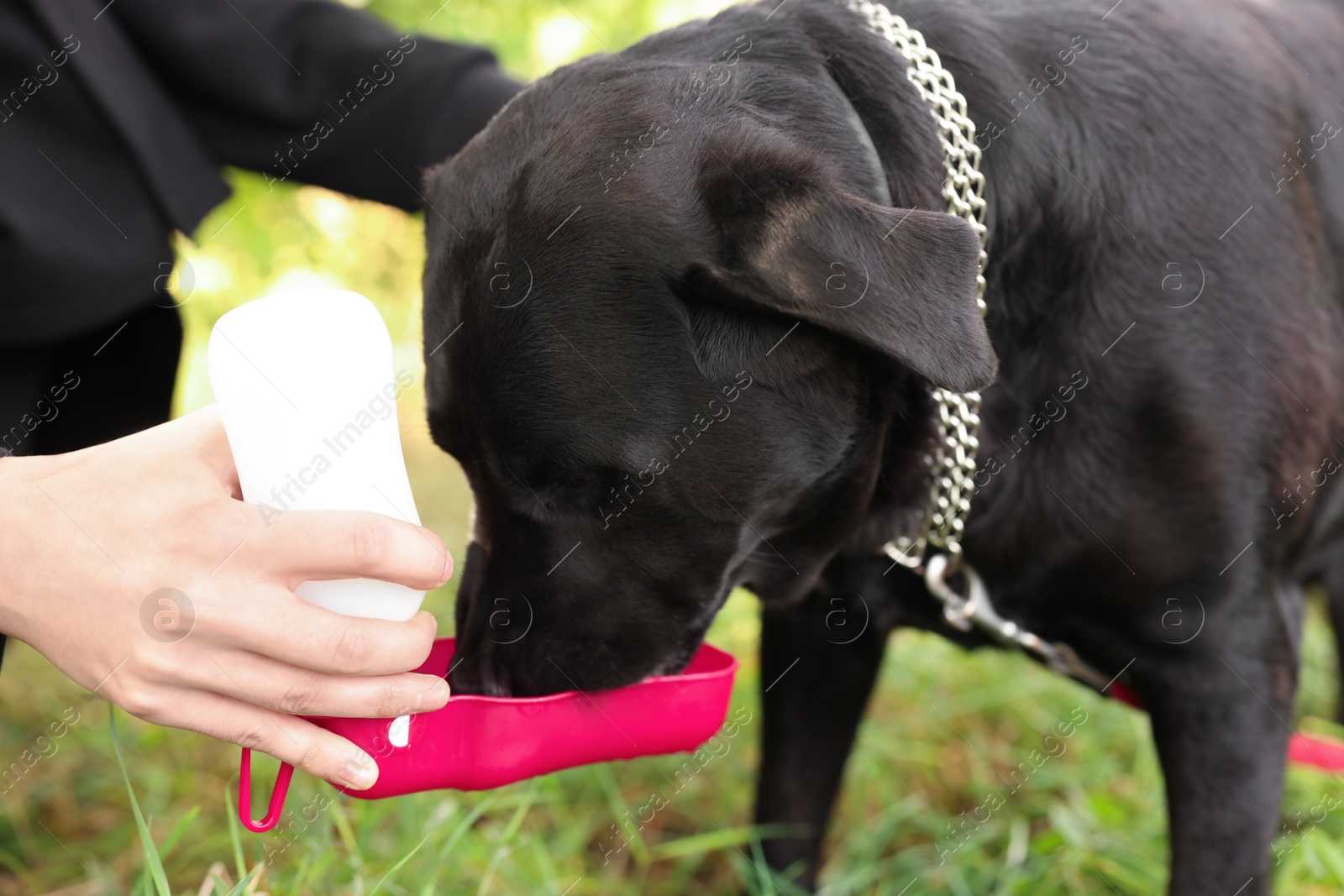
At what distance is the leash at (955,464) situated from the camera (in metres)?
1.60

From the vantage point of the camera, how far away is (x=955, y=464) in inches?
66.4

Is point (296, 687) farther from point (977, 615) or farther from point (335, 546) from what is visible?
point (977, 615)

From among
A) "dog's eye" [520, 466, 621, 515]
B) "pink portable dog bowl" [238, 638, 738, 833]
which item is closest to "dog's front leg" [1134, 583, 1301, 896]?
"pink portable dog bowl" [238, 638, 738, 833]

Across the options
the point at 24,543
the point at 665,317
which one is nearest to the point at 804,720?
the point at 665,317

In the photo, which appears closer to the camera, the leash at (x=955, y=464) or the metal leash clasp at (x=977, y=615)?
the leash at (x=955, y=464)

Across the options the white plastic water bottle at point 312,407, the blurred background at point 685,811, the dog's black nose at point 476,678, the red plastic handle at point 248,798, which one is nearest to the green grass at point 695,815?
the blurred background at point 685,811

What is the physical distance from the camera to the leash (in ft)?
5.26

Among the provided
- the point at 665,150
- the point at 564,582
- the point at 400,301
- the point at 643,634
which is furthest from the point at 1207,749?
the point at 400,301

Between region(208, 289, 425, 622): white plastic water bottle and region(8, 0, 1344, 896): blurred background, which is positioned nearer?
region(208, 289, 425, 622): white plastic water bottle

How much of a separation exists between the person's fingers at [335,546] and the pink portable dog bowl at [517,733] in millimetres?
207

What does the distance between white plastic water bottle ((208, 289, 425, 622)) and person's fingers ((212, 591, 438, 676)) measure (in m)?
0.06

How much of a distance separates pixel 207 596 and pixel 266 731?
182 millimetres

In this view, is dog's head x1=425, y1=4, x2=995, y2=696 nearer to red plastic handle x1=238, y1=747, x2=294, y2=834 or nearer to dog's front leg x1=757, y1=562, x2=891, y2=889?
red plastic handle x1=238, y1=747, x2=294, y2=834

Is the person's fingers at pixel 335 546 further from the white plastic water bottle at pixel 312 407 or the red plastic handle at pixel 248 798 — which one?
the red plastic handle at pixel 248 798
